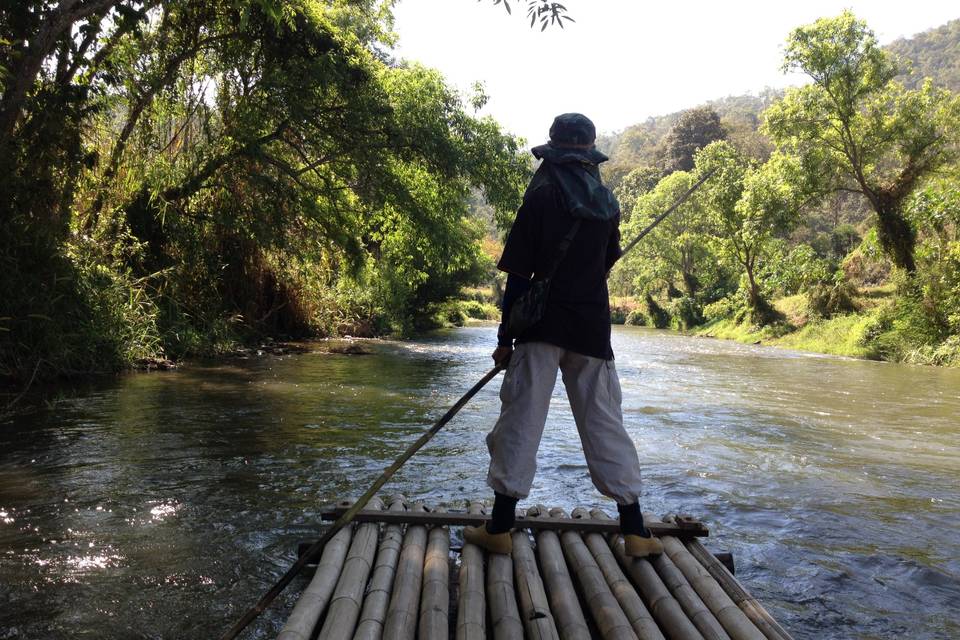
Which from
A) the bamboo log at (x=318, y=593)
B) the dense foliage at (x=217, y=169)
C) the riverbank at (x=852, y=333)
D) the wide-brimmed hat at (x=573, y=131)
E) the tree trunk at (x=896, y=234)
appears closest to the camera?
the bamboo log at (x=318, y=593)

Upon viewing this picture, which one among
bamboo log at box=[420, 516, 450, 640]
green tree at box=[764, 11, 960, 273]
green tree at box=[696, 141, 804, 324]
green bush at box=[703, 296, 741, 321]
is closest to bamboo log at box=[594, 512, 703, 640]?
Result: bamboo log at box=[420, 516, 450, 640]

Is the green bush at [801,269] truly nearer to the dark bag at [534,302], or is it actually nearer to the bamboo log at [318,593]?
the dark bag at [534,302]

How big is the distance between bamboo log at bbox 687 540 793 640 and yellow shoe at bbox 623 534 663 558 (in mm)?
213

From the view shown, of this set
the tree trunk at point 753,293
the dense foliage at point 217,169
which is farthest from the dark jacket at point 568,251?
the tree trunk at point 753,293

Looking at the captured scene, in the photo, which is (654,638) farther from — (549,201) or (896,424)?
(896,424)

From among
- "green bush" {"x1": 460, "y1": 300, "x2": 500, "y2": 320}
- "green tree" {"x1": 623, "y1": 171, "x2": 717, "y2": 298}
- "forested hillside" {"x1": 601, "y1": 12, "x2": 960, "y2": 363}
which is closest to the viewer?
"forested hillside" {"x1": 601, "y1": 12, "x2": 960, "y2": 363}

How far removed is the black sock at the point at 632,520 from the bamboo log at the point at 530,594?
42 cm

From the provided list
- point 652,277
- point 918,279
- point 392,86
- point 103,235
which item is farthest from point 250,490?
point 652,277

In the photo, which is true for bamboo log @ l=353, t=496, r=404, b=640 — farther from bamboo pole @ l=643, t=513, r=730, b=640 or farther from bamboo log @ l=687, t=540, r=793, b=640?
bamboo log @ l=687, t=540, r=793, b=640

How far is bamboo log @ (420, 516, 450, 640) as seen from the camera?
2363 millimetres

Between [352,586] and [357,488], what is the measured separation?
2007 millimetres

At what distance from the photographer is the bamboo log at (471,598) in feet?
7.70

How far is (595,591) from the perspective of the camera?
268 cm

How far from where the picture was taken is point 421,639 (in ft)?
7.58
